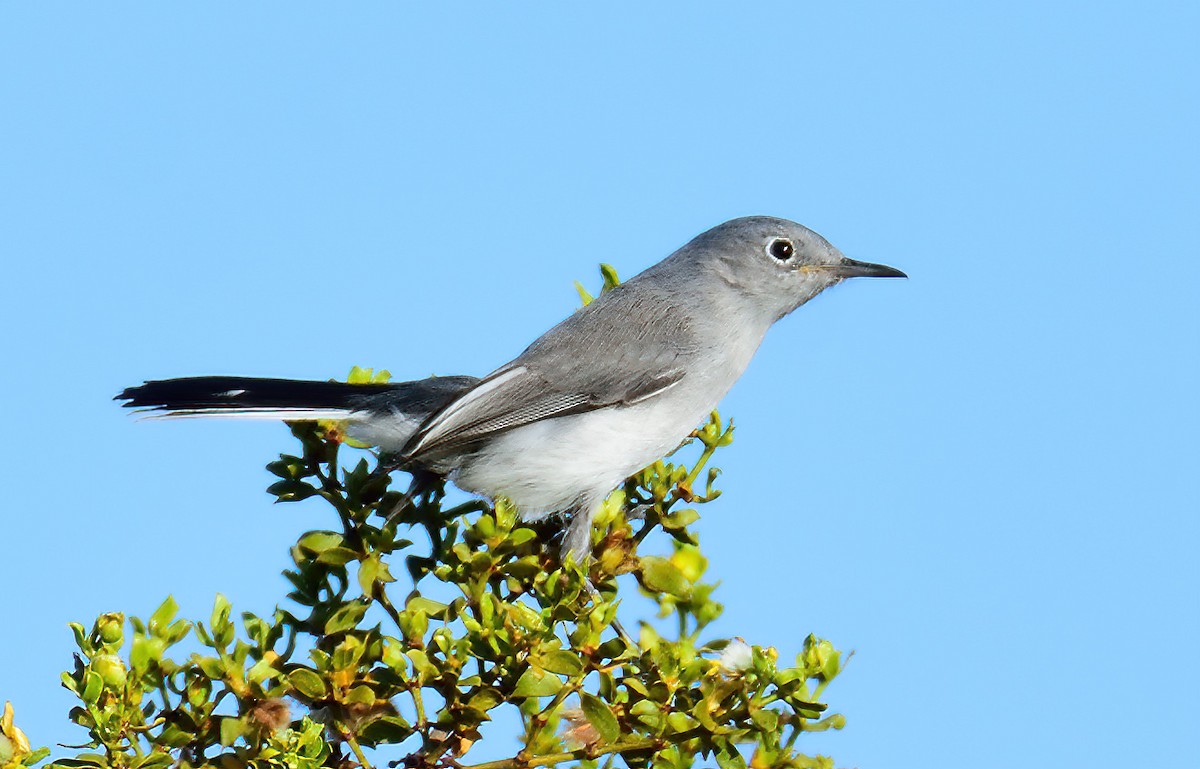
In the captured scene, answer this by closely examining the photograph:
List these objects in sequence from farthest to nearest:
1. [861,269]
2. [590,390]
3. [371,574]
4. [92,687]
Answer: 1. [861,269]
2. [590,390]
3. [371,574]
4. [92,687]

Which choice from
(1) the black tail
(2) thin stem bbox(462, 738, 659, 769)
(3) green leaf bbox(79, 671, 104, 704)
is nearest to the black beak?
(1) the black tail

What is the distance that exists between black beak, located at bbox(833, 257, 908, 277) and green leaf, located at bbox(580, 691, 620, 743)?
2585 mm

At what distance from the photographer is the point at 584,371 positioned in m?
4.40

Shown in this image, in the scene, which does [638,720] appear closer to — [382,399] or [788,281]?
[382,399]

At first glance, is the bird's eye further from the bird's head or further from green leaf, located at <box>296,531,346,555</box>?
green leaf, located at <box>296,531,346,555</box>

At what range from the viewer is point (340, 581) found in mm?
3389

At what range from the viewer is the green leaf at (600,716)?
278 centimetres

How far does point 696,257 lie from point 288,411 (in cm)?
188

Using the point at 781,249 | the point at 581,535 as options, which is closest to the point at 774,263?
the point at 781,249

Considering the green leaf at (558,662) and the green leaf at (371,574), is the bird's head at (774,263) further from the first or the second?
the green leaf at (558,662)

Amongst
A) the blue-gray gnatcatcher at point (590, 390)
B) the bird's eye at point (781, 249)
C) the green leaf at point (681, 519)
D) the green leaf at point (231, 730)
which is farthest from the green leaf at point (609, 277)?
the green leaf at point (231, 730)

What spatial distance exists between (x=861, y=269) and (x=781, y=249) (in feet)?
1.10

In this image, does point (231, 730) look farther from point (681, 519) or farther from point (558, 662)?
point (681, 519)

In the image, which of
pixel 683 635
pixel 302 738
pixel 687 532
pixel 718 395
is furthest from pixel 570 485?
pixel 302 738
